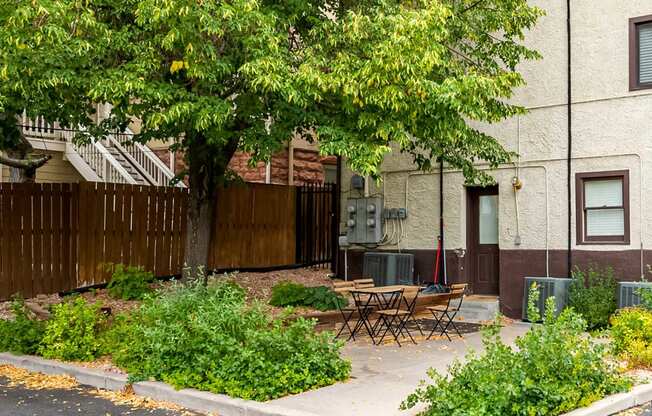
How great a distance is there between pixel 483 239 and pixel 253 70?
24.7 feet

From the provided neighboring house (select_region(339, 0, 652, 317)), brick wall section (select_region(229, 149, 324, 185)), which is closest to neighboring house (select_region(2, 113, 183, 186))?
brick wall section (select_region(229, 149, 324, 185))

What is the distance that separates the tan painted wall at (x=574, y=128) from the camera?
12.4 metres

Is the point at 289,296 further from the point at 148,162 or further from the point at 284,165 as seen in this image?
the point at 148,162

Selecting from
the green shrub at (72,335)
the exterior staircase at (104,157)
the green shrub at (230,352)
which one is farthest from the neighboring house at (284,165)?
the green shrub at (230,352)

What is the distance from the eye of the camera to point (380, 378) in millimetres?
8344

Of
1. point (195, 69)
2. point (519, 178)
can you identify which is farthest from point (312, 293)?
point (195, 69)

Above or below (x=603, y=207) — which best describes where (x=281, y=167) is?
above

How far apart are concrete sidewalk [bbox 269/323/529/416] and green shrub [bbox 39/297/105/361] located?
3213 millimetres

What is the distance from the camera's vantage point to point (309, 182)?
20.7 metres

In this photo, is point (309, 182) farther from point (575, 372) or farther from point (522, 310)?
point (575, 372)

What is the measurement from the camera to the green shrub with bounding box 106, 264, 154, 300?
13.4 m

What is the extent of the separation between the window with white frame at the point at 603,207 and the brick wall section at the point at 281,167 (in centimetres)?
868

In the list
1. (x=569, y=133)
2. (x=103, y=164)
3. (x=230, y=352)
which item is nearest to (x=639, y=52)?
(x=569, y=133)

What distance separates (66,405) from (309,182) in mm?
13614
